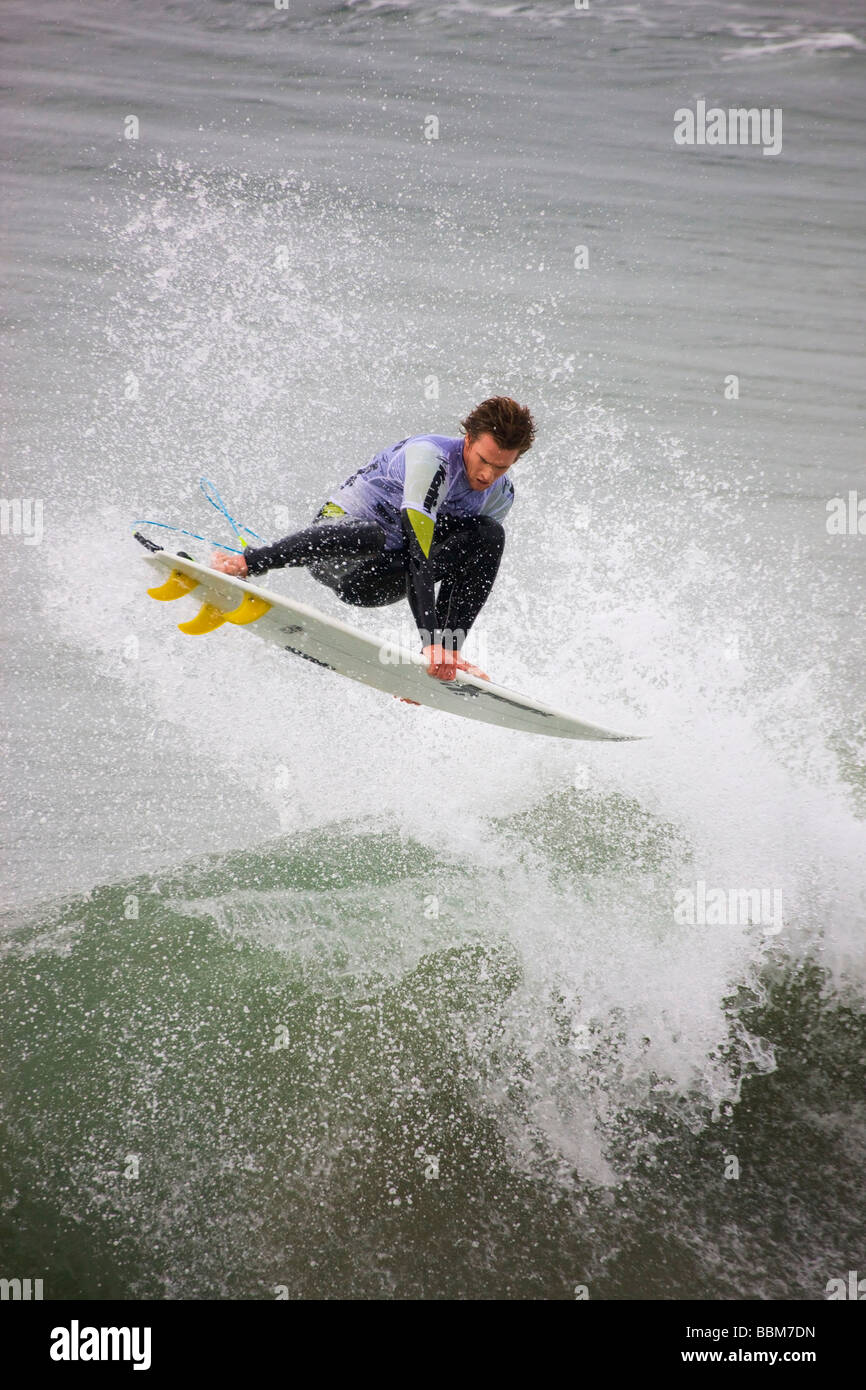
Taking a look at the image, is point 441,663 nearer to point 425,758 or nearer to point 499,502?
point 499,502

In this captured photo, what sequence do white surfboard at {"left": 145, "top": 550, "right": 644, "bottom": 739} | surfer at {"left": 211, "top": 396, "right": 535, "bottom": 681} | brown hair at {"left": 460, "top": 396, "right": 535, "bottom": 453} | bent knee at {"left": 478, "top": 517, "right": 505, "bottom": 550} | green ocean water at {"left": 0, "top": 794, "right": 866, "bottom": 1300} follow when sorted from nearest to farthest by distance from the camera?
green ocean water at {"left": 0, "top": 794, "right": 866, "bottom": 1300} → brown hair at {"left": 460, "top": 396, "right": 535, "bottom": 453} → surfer at {"left": 211, "top": 396, "right": 535, "bottom": 681} → white surfboard at {"left": 145, "top": 550, "right": 644, "bottom": 739} → bent knee at {"left": 478, "top": 517, "right": 505, "bottom": 550}

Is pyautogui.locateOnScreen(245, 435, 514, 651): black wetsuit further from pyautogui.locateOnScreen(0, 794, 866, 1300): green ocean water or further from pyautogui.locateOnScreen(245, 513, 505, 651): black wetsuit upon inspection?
pyautogui.locateOnScreen(0, 794, 866, 1300): green ocean water

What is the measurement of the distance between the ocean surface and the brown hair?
165 cm

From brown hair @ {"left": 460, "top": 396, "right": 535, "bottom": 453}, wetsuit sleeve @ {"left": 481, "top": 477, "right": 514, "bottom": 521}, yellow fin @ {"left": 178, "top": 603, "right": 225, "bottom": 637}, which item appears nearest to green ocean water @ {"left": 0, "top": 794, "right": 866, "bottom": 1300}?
yellow fin @ {"left": 178, "top": 603, "right": 225, "bottom": 637}

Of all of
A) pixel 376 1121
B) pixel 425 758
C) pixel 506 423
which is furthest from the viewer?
pixel 425 758

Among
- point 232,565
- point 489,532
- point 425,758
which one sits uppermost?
point 489,532

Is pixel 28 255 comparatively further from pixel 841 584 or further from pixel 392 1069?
pixel 392 1069

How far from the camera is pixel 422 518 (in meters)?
2.79

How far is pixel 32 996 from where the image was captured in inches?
108

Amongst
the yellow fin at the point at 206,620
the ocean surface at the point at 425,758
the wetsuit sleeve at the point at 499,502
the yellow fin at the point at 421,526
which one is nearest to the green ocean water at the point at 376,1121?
the ocean surface at the point at 425,758

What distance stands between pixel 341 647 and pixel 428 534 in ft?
1.94

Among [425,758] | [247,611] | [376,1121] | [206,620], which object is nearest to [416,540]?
[247,611]

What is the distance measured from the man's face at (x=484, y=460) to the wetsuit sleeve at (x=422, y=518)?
0.10 metres

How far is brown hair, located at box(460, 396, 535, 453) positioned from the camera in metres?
2.64
